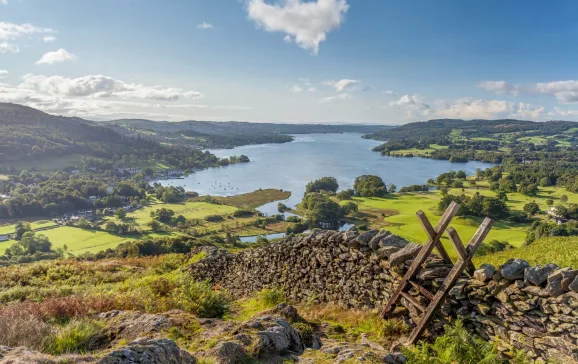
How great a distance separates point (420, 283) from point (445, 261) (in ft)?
2.31

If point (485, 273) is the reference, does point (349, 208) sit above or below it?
below

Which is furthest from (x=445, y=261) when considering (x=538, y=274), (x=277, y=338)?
(x=277, y=338)

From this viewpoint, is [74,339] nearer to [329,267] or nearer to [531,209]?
[329,267]

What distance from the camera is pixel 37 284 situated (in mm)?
13281

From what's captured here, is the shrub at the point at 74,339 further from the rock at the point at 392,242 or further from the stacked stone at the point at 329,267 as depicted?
the rock at the point at 392,242

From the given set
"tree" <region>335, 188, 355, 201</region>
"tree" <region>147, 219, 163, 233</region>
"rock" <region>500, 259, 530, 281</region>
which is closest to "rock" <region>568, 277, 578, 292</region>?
"rock" <region>500, 259, 530, 281</region>

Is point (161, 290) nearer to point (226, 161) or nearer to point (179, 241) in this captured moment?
point (179, 241)

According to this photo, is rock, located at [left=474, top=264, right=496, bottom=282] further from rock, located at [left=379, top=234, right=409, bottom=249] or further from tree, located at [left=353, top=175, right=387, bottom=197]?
tree, located at [left=353, top=175, right=387, bottom=197]

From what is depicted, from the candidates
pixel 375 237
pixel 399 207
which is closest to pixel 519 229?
pixel 399 207

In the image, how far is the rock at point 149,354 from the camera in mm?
3801

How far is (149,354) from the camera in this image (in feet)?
13.3

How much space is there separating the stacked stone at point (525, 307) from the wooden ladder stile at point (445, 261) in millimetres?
292

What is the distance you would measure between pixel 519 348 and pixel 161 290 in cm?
853

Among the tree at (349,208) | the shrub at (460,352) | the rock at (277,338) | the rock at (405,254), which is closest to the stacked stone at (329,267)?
the rock at (405,254)
